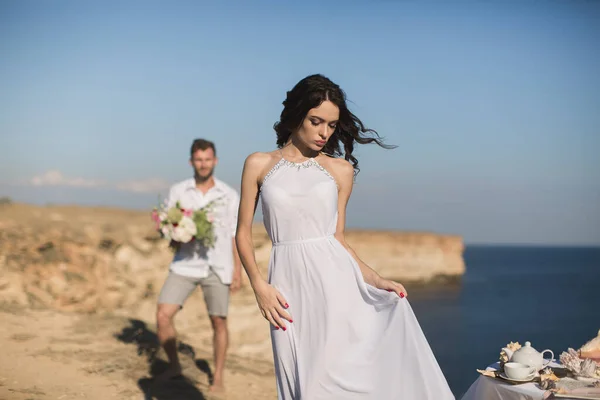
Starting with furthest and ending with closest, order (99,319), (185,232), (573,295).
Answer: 1. (573,295)
2. (99,319)
3. (185,232)

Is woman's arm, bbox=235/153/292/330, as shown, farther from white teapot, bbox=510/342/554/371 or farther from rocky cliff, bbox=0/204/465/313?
rocky cliff, bbox=0/204/465/313

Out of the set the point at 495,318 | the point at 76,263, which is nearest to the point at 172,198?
the point at 76,263

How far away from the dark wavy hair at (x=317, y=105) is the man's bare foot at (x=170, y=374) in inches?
180

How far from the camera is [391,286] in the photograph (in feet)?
12.7

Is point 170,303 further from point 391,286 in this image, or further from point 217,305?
point 391,286

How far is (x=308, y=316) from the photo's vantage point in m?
3.77

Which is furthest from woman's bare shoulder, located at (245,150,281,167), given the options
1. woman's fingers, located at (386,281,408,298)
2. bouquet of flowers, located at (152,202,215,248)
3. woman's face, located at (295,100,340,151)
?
bouquet of flowers, located at (152,202,215,248)

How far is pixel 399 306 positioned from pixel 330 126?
1.05 metres

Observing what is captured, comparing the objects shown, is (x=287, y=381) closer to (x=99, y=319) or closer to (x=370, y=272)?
(x=370, y=272)

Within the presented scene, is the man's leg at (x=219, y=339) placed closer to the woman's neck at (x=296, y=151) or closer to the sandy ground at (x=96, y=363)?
the sandy ground at (x=96, y=363)

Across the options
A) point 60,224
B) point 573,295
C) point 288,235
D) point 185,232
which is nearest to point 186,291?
point 185,232

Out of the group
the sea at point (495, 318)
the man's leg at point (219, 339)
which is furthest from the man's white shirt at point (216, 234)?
the sea at point (495, 318)

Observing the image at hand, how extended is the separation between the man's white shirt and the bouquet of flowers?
7cm

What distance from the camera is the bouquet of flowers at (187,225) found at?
7309 mm
